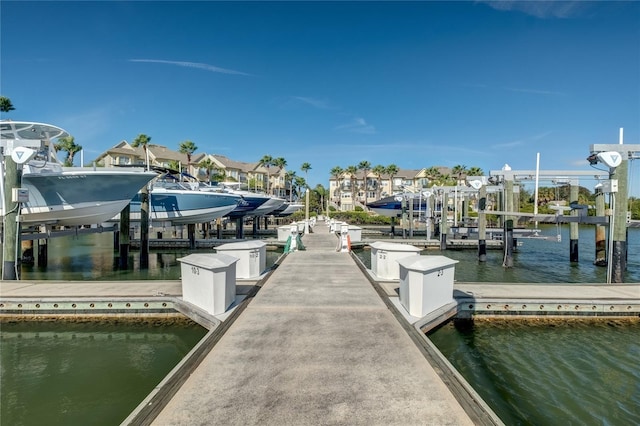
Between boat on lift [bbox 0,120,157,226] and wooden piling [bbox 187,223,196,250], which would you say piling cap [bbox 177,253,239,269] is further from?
wooden piling [bbox 187,223,196,250]

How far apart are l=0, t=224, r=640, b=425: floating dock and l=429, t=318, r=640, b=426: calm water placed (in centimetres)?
56

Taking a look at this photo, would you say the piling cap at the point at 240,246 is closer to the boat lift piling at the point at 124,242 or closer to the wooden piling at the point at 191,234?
the boat lift piling at the point at 124,242

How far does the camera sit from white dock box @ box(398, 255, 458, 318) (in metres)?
7.32

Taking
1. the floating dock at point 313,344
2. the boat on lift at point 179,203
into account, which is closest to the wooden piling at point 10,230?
the floating dock at point 313,344

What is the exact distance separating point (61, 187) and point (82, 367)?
12.2 metres

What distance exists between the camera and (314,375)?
15.4 ft

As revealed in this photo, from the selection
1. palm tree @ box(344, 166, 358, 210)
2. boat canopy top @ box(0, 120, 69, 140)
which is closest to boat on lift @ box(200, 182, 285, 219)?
boat canopy top @ box(0, 120, 69, 140)

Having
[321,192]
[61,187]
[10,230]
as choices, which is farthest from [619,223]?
[321,192]

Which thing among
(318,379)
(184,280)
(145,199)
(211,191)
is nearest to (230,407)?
(318,379)

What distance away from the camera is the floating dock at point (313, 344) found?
3.89 meters

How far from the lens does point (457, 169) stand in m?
78.7

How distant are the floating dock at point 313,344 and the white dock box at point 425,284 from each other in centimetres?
25

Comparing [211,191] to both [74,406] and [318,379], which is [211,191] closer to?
[74,406]

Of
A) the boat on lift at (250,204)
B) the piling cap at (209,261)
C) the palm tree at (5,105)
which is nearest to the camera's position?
the piling cap at (209,261)
